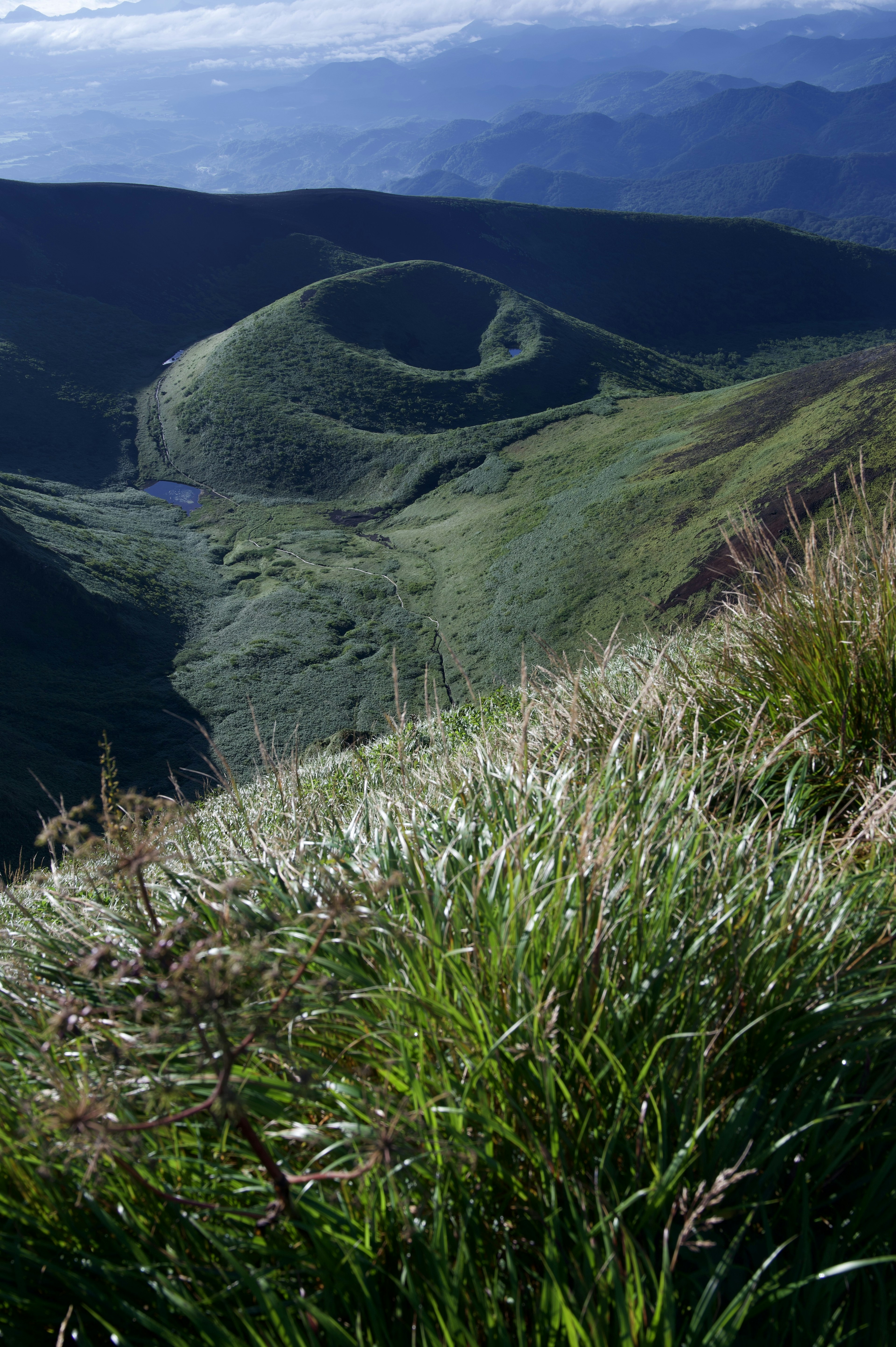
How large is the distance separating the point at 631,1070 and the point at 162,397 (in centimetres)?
6753

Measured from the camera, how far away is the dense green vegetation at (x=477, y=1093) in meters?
1.32

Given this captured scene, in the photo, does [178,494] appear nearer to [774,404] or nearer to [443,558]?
[443,558]

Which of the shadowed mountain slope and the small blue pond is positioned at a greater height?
the shadowed mountain slope

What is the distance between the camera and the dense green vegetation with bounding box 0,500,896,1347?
1315 mm

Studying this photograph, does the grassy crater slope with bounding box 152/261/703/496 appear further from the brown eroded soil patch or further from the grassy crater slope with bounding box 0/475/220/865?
the brown eroded soil patch

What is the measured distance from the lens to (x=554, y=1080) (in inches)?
61.7

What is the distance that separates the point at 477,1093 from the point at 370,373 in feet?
198

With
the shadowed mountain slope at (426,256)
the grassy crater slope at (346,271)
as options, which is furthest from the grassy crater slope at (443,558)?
the shadowed mountain slope at (426,256)

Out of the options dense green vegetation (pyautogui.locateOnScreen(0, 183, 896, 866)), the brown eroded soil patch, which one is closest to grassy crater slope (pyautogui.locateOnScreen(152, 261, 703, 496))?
dense green vegetation (pyautogui.locateOnScreen(0, 183, 896, 866))

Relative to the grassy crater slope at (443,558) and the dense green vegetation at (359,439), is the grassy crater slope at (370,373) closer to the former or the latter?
the dense green vegetation at (359,439)

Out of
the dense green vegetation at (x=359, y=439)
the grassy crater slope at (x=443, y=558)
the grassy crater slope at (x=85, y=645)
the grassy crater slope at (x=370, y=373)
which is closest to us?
the grassy crater slope at (x=85, y=645)

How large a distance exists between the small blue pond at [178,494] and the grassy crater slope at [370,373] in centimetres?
145

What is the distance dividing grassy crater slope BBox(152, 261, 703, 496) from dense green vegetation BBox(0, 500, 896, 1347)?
49.4m

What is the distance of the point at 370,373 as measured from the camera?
56.8 metres
